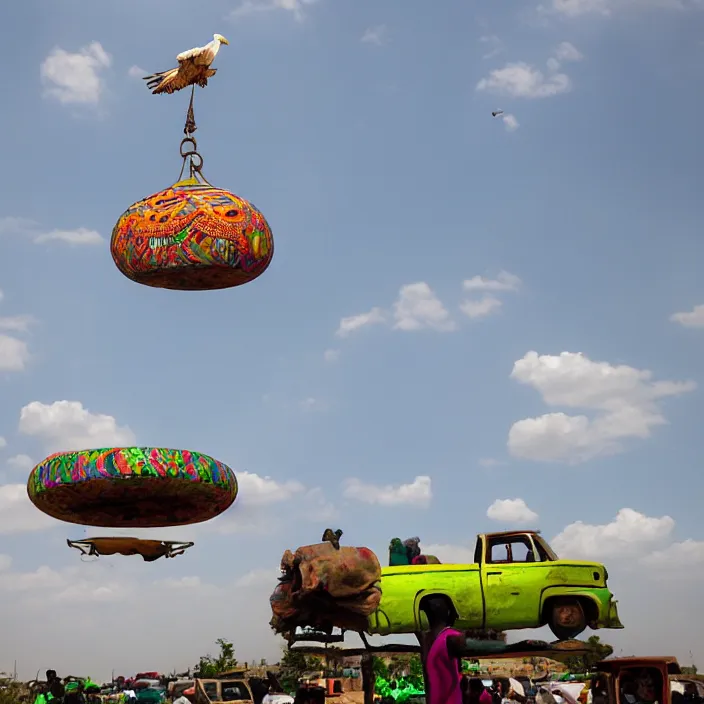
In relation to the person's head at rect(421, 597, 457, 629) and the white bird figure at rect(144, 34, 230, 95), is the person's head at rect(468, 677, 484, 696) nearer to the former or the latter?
the person's head at rect(421, 597, 457, 629)

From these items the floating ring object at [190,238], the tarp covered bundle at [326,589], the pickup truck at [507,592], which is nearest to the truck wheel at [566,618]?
the pickup truck at [507,592]

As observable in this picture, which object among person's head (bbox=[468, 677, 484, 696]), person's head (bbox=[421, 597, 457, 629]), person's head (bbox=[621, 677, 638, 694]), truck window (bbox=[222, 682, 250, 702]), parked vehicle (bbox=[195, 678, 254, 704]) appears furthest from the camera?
truck window (bbox=[222, 682, 250, 702])

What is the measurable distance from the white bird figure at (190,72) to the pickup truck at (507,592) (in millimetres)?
7674

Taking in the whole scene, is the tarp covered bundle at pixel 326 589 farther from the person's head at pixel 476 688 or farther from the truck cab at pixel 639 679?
the truck cab at pixel 639 679

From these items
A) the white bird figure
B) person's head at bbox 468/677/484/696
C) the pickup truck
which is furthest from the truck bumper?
the white bird figure

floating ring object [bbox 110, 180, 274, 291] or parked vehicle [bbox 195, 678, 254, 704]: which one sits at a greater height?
floating ring object [bbox 110, 180, 274, 291]

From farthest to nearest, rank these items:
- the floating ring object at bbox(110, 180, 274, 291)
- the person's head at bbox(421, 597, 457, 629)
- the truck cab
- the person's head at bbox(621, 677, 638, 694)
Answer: the floating ring object at bbox(110, 180, 274, 291)
the person's head at bbox(621, 677, 638, 694)
the truck cab
the person's head at bbox(421, 597, 457, 629)

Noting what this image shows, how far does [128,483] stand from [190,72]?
6.10 m

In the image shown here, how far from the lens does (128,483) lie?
45.6 ft

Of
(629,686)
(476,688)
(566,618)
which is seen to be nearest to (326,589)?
(476,688)

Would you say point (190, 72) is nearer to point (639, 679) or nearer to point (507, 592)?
point (507, 592)

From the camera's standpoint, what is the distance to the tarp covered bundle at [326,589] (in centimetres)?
1178

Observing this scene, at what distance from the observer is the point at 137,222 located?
14.9m

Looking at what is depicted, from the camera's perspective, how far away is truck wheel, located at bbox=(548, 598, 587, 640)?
1376cm
